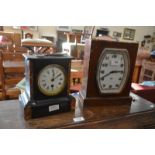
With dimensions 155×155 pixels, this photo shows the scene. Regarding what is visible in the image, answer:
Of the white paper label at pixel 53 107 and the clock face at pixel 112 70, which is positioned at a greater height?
the clock face at pixel 112 70

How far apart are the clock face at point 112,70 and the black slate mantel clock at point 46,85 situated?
17 centimetres

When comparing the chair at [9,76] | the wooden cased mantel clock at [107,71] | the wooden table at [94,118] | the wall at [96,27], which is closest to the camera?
the wooden table at [94,118]

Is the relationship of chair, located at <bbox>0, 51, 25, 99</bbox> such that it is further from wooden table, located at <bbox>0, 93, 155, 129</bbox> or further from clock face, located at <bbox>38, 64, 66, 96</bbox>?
clock face, located at <bbox>38, 64, 66, 96</bbox>

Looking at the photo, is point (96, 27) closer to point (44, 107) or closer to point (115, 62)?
point (115, 62)

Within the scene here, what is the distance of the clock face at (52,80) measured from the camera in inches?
24.6

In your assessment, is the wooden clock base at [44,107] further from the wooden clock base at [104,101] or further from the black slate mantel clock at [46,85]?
the wooden clock base at [104,101]

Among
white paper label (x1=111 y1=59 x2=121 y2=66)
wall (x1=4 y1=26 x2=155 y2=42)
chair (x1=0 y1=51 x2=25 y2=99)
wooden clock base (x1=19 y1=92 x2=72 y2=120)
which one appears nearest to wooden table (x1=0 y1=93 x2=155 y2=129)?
wooden clock base (x1=19 y1=92 x2=72 y2=120)

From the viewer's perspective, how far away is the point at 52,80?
0.65m

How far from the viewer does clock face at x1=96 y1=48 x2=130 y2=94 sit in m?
0.74

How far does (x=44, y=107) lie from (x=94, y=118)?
21 centimetres

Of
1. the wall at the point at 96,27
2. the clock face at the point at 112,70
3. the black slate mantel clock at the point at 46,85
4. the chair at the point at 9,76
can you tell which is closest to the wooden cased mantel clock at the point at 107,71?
the clock face at the point at 112,70

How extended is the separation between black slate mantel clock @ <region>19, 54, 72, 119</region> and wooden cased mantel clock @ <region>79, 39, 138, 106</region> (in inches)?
4.7
